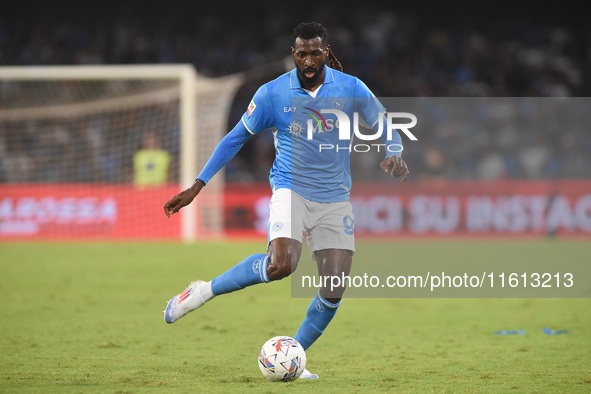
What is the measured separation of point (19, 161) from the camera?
15.8 m

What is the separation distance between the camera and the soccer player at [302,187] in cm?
481

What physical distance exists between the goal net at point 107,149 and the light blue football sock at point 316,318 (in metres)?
9.25

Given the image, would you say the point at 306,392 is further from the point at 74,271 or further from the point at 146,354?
the point at 74,271

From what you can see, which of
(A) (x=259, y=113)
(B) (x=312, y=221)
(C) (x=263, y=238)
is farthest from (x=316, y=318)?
(C) (x=263, y=238)

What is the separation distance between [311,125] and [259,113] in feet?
1.10

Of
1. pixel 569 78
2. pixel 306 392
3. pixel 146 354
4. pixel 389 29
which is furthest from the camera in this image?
pixel 389 29

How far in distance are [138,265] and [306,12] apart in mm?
11916

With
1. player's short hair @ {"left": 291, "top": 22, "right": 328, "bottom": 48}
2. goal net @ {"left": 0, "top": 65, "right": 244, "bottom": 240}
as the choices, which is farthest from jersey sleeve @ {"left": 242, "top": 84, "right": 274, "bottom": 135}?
goal net @ {"left": 0, "top": 65, "right": 244, "bottom": 240}

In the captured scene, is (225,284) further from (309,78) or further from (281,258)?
(309,78)

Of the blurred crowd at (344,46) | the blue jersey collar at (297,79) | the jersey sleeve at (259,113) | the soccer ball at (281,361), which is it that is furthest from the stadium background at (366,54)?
the soccer ball at (281,361)

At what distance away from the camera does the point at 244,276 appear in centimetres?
481

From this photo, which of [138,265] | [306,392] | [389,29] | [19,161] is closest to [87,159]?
[19,161]

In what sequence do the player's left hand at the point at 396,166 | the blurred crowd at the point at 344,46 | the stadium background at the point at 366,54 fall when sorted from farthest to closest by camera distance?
the blurred crowd at the point at 344,46
the stadium background at the point at 366,54
the player's left hand at the point at 396,166

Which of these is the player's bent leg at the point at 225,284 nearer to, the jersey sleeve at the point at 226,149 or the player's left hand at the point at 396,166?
the jersey sleeve at the point at 226,149
